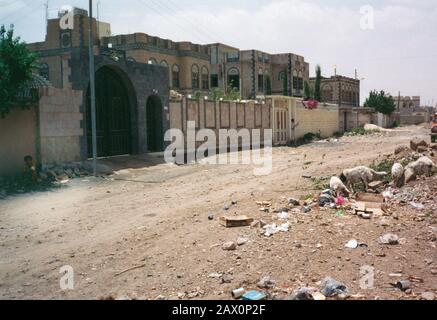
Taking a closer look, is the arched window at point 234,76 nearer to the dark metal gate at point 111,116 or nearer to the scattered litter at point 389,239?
the dark metal gate at point 111,116

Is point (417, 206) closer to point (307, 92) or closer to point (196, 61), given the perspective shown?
point (196, 61)

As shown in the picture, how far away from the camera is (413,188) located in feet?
28.6

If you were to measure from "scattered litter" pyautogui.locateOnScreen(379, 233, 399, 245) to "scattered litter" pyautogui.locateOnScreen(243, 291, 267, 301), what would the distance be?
2.32m

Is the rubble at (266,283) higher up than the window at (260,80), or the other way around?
the window at (260,80)

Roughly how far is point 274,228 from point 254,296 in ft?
7.48

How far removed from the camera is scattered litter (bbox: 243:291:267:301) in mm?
4543

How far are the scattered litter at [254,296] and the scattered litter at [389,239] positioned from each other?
7.62ft

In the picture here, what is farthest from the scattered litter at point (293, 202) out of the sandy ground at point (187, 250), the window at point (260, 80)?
the window at point (260, 80)

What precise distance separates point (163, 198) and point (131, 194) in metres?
1.22

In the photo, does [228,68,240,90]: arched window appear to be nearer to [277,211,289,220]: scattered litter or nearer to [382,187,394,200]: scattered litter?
[382,187,394,200]: scattered litter

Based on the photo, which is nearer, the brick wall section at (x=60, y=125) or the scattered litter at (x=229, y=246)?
the scattered litter at (x=229, y=246)

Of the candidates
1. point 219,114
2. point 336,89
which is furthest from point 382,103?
point 219,114

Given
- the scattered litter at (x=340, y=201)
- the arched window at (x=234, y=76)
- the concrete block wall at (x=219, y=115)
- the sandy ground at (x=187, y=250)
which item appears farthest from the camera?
the arched window at (x=234, y=76)

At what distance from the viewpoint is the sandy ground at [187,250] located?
502cm
